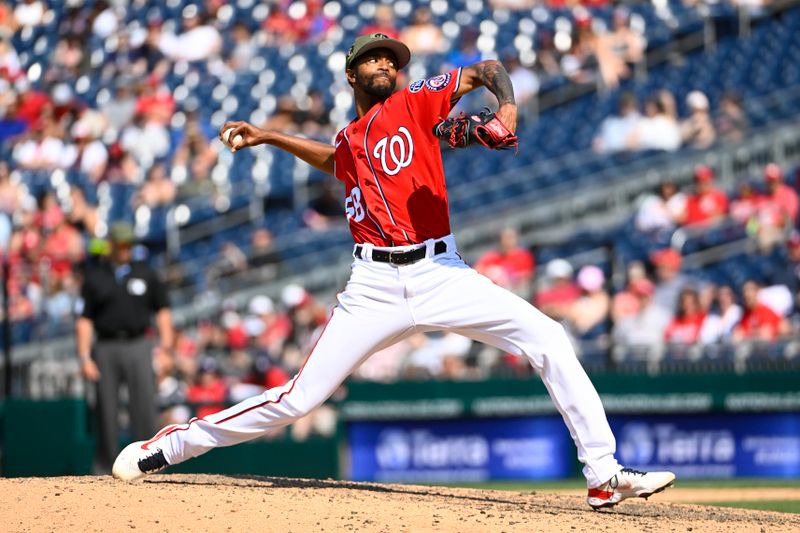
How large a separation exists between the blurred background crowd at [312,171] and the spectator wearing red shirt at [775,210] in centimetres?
2

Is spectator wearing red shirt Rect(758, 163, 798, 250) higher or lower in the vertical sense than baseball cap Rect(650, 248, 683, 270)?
higher

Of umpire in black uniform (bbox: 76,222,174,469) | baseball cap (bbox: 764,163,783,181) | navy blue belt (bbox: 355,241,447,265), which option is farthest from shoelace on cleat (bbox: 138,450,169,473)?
baseball cap (bbox: 764,163,783,181)

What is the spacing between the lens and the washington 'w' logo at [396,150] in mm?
5879

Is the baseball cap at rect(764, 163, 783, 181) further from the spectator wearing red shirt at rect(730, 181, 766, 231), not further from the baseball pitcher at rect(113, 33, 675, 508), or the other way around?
the baseball pitcher at rect(113, 33, 675, 508)

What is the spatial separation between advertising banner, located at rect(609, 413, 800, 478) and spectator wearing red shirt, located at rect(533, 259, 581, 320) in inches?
41.5

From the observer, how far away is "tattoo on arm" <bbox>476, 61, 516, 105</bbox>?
5.50 m

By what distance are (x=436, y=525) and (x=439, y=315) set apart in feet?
2.82

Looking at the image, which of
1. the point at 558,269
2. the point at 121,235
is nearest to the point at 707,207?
the point at 558,269

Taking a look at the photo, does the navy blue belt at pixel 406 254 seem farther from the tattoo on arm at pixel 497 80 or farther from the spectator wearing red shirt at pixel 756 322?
the spectator wearing red shirt at pixel 756 322

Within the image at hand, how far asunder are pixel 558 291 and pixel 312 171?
5.04m

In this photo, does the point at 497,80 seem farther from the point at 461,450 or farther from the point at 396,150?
the point at 461,450

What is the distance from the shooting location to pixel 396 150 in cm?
589

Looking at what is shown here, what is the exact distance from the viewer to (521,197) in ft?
49.6

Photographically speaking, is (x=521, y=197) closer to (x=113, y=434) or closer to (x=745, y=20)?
(x=745, y=20)
